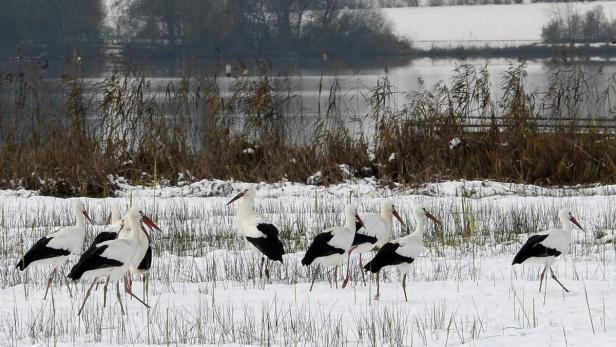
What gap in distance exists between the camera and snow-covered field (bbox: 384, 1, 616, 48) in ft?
298

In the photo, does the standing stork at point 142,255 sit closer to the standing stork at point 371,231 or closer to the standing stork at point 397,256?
the standing stork at point 371,231

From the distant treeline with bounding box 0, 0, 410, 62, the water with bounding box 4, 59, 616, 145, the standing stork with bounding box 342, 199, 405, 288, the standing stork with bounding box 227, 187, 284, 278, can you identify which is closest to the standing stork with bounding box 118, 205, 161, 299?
the standing stork with bounding box 227, 187, 284, 278

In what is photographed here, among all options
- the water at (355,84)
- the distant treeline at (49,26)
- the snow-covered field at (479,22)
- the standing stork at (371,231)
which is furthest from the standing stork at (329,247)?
the snow-covered field at (479,22)

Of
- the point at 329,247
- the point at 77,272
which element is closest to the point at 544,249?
the point at 329,247

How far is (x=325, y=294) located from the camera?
864 cm

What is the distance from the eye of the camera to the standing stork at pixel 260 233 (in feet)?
31.1

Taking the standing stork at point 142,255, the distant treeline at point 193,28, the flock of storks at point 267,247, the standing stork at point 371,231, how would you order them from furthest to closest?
the distant treeline at point 193,28, the standing stork at point 371,231, the standing stork at point 142,255, the flock of storks at point 267,247

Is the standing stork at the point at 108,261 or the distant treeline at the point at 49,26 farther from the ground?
the distant treeline at the point at 49,26

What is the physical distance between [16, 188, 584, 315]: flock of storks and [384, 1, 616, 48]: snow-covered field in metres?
78.8

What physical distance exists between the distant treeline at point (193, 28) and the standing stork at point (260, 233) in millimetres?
65424

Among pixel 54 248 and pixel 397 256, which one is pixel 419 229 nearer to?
pixel 397 256

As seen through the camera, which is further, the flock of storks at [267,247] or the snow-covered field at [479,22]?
the snow-covered field at [479,22]

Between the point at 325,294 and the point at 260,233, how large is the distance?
1347mm

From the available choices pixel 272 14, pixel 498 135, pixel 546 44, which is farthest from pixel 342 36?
pixel 498 135
